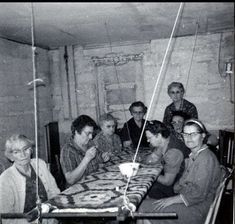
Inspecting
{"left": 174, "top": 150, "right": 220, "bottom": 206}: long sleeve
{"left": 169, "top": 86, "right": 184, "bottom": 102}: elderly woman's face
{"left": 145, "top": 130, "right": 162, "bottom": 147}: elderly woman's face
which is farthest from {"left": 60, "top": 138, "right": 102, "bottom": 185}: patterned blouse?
→ {"left": 169, "top": 86, "right": 184, "bottom": 102}: elderly woman's face

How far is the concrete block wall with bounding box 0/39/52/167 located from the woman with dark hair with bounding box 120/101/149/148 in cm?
221

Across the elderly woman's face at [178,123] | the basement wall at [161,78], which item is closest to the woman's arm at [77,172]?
the elderly woman's face at [178,123]


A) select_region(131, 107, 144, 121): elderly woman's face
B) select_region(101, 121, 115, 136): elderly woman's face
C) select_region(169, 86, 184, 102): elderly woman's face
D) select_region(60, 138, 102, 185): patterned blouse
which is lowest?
select_region(60, 138, 102, 185): patterned blouse

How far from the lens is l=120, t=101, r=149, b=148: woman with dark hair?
5969 millimetres

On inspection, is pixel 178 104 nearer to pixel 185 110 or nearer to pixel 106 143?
pixel 185 110

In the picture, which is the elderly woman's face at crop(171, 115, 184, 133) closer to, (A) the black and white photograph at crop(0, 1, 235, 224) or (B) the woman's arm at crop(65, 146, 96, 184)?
(A) the black and white photograph at crop(0, 1, 235, 224)

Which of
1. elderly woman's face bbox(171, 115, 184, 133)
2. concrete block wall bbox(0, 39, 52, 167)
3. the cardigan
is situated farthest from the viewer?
concrete block wall bbox(0, 39, 52, 167)

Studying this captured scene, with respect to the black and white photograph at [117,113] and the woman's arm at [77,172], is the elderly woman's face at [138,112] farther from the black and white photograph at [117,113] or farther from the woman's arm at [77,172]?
the woman's arm at [77,172]

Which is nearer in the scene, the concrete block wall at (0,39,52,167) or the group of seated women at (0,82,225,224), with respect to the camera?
the group of seated women at (0,82,225,224)

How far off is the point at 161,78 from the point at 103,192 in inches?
179

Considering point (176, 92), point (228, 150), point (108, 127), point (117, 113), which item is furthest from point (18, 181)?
point (117, 113)

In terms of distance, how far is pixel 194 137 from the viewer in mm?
3332

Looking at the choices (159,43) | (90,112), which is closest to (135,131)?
(90,112)

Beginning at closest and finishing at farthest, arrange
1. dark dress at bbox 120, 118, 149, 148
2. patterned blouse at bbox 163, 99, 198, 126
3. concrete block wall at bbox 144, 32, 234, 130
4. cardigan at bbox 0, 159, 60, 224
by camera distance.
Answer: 1. cardigan at bbox 0, 159, 60, 224
2. dark dress at bbox 120, 118, 149, 148
3. patterned blouse at bbox 163, 99, 198, 126
4. concrete block wall at bbox 144, 32, 234, 130
